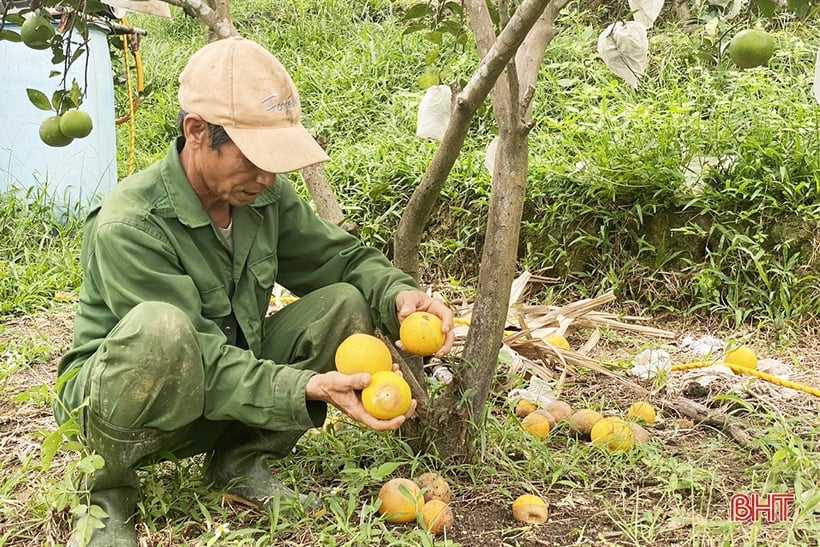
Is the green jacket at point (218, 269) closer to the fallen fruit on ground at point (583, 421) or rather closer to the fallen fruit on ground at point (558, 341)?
the fallen fruit on ground at point (583, 421)

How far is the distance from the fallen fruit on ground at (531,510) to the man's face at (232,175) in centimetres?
101

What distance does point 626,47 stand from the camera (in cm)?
265

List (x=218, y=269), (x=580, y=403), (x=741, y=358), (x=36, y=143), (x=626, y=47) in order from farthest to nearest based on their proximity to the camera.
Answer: (x=36, y=143), (x=741, y=358), (x=580, y=403), (x=626, y=47), (x=218, y=269)

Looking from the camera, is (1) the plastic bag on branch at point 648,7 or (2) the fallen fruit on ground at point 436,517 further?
(1) the plastic bag on branch at point 648,7

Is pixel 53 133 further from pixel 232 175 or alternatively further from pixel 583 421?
pixel 583 421

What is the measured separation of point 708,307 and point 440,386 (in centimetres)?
167

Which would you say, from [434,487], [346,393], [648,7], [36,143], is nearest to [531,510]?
[434,487]

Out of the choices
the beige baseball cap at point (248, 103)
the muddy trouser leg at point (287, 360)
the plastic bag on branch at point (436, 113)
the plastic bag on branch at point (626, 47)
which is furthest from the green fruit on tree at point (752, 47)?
the muddy trouser leg at point (287, 360)

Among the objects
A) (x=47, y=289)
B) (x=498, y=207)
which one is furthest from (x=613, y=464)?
(x=47, y=289)

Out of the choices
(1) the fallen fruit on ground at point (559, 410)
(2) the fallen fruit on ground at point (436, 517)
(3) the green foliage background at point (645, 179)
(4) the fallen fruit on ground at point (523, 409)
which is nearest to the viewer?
(2) the fallen fruit on ground at point (436, 517)

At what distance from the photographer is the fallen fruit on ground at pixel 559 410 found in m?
2.90

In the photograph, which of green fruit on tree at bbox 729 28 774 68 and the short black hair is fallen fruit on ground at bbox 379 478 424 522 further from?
green fruit on tree at bbox 729 28 774 68

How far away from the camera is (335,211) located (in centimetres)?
286

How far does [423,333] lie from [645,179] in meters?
2.30
